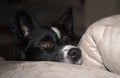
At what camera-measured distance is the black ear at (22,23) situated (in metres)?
1.47

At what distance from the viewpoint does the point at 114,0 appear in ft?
9.84

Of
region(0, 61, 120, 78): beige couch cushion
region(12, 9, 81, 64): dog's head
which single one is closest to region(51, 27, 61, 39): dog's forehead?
region(12, 9, 81, 64): dog's head

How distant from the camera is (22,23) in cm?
154

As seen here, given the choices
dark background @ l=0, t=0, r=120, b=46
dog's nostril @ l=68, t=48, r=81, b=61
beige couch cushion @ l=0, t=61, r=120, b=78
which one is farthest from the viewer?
dark background @ l=0, t=0, r=120, b=46

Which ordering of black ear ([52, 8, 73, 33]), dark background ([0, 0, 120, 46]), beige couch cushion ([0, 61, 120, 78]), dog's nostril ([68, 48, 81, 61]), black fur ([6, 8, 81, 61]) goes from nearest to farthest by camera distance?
1. beige couch cushion ([0, 61, 120, 78])
2. dog's nostril ([68, 48, 81, 61])
3. black fur ([6, 8, 81, 61])
4. black ear ([52, 8, 73, 33])
5. dark background ([0, 0, 120, 46])

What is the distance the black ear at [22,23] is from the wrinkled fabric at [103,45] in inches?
15.3

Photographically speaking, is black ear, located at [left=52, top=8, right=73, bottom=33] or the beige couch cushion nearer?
the beige couch cushion

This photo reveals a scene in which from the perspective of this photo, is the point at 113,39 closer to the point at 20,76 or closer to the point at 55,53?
the point at 20,76

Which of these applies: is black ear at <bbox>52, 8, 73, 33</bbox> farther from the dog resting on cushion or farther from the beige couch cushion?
the beige couch cushion

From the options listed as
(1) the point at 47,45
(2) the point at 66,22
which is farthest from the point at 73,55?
(2) the point at 66,22

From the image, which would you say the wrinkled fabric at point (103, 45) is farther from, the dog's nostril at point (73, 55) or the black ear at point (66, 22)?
the black ear at point (66, 22)

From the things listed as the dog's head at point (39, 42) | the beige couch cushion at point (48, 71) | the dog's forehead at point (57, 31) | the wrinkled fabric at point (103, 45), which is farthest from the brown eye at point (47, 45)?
the beige couch cushion at point (48, 71)

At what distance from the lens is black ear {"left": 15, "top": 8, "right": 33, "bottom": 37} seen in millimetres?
1466

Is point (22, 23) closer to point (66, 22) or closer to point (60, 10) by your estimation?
point (66, 22)
